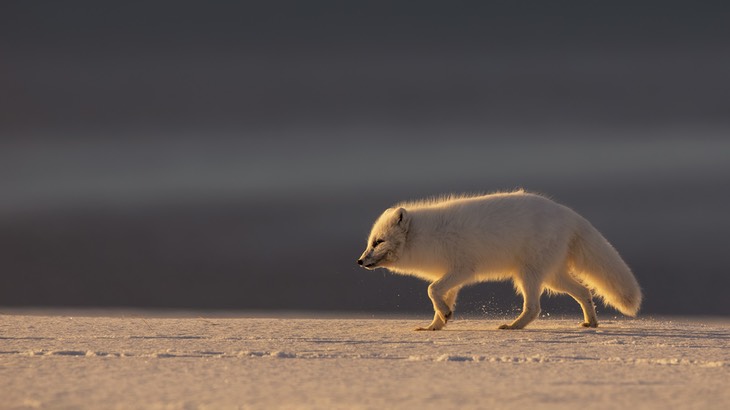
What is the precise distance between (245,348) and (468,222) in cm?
294

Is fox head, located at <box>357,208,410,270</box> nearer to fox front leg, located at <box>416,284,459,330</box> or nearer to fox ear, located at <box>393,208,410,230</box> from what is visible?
fox ear, located at <box>393,208,410,230</box>

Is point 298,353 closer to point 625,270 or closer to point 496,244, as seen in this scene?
point 496,244

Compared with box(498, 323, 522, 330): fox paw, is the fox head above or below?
above

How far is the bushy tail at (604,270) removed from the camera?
371 inches

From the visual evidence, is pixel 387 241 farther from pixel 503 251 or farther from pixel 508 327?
pixel 508 327

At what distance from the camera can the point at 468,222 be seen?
8.97 m

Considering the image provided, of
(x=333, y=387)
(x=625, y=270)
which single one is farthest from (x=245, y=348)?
(x=625, y=270)

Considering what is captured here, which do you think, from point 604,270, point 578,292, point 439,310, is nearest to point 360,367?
point 439,310

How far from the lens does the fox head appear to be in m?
9.20

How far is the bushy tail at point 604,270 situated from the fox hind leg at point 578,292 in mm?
242

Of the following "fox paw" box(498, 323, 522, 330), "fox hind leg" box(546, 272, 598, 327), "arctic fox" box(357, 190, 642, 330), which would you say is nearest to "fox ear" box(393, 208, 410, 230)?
"arctic fox" box(357, 190, 642, 330)

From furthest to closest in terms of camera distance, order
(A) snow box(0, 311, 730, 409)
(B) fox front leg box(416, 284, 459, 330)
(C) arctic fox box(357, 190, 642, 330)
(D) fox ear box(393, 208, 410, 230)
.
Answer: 1. (D) fox ear box(393, 208, 410, 230)
2. (C) arctic fox box(357, 190, 642, 330)
3. (B) fox front leg box(416, 284, 459, 330)
4. (A) snow box(0, 311, 730, 409)

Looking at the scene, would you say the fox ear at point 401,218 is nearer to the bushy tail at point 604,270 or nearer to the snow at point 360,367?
the snow at point 360,367

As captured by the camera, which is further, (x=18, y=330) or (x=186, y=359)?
(x=18, y=330)
